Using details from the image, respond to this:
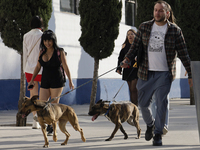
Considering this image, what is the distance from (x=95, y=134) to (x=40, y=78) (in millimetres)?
1346

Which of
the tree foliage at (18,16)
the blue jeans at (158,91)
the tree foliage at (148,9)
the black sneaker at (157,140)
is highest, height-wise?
the tree foliage at (148,9)

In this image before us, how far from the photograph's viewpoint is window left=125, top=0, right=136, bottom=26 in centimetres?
1810

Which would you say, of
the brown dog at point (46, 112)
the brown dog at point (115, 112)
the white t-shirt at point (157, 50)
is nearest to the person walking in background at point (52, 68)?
the brown dog at point (115, 112)

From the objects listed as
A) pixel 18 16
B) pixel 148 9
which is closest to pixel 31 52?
pixel 18 16

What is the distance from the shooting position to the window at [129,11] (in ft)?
59.4

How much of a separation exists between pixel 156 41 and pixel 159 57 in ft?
0.75

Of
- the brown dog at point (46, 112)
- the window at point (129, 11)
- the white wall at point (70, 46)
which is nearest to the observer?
the brown dog at point (46, 112)

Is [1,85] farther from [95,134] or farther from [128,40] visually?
[95,134]

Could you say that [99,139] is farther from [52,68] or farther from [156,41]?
[156,41]

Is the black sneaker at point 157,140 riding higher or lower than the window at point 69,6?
lower

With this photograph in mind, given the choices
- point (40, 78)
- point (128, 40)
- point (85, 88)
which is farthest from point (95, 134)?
point (85, 88)

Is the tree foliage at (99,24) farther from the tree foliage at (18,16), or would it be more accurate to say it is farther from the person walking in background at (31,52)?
the person walking in background at (31,52)

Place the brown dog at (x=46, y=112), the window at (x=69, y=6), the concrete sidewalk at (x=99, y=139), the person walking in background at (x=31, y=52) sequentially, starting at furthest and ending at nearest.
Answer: the window at (x=69, y=6), the person walking in background at (x=31, y=52), the concrete sidewalk at (x=99, y=139), the brown dog at (x=46, y=112)

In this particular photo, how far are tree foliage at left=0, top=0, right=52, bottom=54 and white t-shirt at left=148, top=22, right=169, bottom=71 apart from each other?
3.40 m
